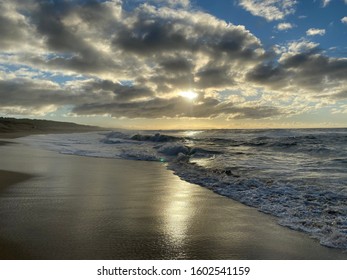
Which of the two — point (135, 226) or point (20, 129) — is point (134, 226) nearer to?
point (135, 226)

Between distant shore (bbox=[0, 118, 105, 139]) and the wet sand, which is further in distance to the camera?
distant shore (bbox=[0, 118, 105, 139])

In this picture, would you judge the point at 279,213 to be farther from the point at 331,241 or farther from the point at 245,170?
the point at 245,170

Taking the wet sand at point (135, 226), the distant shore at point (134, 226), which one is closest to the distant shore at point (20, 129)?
the wet sand at point (135, 226)

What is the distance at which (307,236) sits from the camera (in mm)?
4922

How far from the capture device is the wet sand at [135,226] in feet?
13.4

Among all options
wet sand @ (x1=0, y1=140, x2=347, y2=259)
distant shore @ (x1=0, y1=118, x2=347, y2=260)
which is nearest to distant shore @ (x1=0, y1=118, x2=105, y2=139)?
wet sand @ (x1=0, y1=140, x2=347, y2=259)

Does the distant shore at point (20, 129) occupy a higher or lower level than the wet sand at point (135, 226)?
higher

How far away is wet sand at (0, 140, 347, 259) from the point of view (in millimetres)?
4082

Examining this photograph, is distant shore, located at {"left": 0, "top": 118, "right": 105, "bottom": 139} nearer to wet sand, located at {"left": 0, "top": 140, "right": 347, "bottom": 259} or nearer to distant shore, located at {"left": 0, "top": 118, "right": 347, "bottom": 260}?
wet sand, located at {"left": 0, "top": 140, "right": 347, "bottom": 259}

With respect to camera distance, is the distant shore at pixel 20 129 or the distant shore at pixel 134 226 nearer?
the distant shore at pixel 134 226

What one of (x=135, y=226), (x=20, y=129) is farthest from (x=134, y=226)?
(x=20, y=129)

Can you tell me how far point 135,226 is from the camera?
5070 mm

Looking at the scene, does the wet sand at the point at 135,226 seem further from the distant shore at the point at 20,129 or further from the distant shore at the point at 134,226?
the distant shore at the point at 20,129
